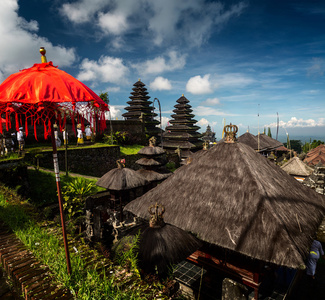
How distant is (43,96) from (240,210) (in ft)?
15.9

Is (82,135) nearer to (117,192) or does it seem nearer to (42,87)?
(117,192)

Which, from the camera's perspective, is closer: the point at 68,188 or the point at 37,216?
the point at 37,216

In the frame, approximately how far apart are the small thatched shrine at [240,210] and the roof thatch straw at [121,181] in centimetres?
318

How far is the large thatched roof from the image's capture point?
4445mm

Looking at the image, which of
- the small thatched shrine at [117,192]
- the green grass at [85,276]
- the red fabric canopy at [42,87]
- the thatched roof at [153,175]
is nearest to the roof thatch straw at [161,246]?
the green grass at [85,276]

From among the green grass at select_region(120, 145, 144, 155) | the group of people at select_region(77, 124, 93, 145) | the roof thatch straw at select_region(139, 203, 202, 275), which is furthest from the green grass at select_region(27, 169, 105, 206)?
the green grass at select_region(120, 145, 144, 155)

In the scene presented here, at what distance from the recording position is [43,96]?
267cm

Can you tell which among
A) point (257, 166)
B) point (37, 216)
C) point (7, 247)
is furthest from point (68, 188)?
point (257, 166)

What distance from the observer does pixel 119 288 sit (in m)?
3.29

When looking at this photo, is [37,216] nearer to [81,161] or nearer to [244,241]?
[244,241]

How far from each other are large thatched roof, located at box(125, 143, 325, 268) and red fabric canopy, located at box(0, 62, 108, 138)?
13.2 feet

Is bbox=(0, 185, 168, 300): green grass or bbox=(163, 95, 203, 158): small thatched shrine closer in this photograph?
bbox=(0, 185, 168, 300): green grass

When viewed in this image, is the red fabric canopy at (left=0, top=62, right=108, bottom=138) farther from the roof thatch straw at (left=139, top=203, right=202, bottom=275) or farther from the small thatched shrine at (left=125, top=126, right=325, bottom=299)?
the small thatched shrine at (left=125, top=126, right=325, bottom=299)

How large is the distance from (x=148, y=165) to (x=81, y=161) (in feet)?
19.8
